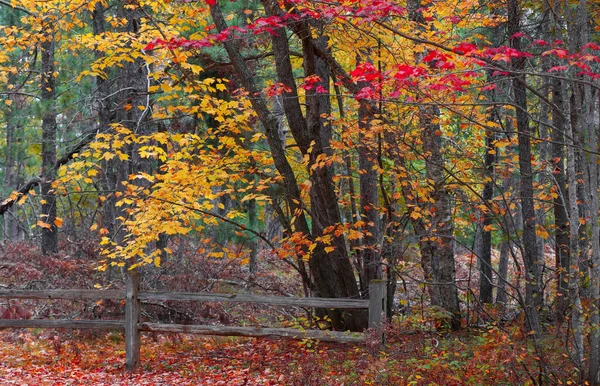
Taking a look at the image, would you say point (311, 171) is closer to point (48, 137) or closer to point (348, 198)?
point (348, 198)

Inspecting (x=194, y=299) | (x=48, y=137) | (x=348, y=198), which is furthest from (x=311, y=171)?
(x=48, y=137)

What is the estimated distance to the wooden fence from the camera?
8.57 m

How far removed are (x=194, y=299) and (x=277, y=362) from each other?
4.93ft

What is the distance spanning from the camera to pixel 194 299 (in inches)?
357

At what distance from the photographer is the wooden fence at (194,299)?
857cm

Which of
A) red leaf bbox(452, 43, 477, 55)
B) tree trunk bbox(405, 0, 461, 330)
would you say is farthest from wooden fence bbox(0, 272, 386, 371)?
red leaf bbox(452, 43, 477, 55)

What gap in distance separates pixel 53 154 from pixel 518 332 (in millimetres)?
13538

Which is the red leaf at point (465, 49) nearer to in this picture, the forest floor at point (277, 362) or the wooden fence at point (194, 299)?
the forest floor at point (277, 362)

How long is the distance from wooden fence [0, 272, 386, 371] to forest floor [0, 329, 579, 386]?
30 cm

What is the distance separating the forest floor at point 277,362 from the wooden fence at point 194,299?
30cm

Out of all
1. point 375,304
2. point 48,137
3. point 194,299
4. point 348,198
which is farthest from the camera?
point 48,137

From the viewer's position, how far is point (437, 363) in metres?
7.70

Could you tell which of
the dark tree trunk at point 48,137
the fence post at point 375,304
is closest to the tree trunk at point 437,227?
the fence post at point 375,304

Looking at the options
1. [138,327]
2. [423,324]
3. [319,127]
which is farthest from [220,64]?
[423,324]
